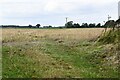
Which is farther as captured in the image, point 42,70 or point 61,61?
point 61,61

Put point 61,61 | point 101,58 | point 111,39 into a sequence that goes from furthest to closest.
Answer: point 111,39 → point 101,58 → point 61,61

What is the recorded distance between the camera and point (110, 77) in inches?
776

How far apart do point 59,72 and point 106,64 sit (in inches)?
223

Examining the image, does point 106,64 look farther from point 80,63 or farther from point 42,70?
point 42,70

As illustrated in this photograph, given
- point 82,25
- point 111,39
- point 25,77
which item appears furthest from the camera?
Result: point 82,25

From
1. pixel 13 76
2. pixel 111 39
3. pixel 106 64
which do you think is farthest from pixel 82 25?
pixel 13 76

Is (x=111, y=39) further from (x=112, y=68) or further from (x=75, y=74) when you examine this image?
(x=75, y=74)

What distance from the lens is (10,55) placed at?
2453 centimetres

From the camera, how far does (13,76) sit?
59.5 feet

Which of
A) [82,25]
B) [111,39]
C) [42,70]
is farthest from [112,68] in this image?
[82,25]

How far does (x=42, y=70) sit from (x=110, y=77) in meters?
3.50

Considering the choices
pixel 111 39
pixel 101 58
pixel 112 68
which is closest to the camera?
pixel 112 68

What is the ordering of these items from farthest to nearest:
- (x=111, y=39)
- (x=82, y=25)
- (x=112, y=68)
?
(x=82, y=25), (x=111, y=39), (x=112, y=68)

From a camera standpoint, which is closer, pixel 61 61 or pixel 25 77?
pixel 25 77
